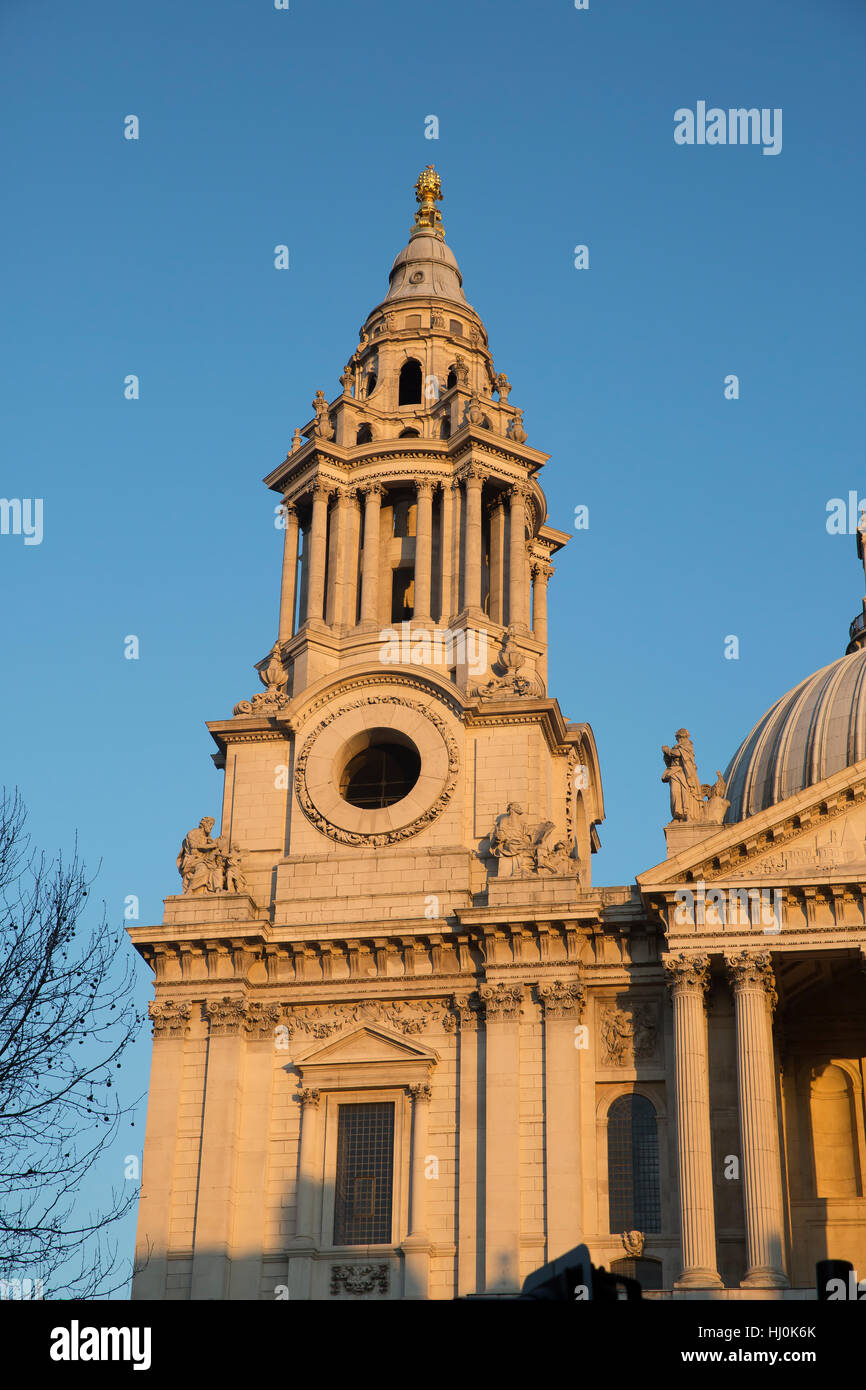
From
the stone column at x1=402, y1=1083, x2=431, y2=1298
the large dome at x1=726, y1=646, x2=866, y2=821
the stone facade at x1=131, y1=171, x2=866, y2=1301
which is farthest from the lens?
the large dome at x1=726, y1=646, x2=866, y2=821

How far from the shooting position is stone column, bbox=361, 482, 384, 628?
54.8 metres

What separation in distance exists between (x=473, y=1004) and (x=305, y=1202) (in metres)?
6.36

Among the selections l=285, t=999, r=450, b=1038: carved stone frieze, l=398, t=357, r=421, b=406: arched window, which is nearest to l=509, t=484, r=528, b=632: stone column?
l=398, t=357, r=421, b=406: arched window

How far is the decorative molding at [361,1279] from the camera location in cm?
4403

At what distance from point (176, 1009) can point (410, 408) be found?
2184 centimetres

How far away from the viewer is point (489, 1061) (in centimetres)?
4559

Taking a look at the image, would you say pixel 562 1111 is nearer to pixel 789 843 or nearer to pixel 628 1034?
pixel 628 1034

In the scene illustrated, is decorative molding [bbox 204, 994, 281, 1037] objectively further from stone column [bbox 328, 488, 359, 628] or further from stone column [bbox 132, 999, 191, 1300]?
stone column [bbox 328, 488, 359, 628]

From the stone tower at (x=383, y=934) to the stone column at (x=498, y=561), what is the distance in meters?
0.09

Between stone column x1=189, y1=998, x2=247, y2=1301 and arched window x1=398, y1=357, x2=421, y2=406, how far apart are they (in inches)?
898

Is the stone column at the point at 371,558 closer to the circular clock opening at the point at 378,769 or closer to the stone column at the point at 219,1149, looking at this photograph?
the circular clock opening at the point at 378,769

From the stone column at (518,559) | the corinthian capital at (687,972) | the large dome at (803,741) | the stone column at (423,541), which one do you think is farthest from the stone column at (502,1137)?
the large dome at (803,741)

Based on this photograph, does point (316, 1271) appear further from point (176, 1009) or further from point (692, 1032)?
point (692, 1032)
